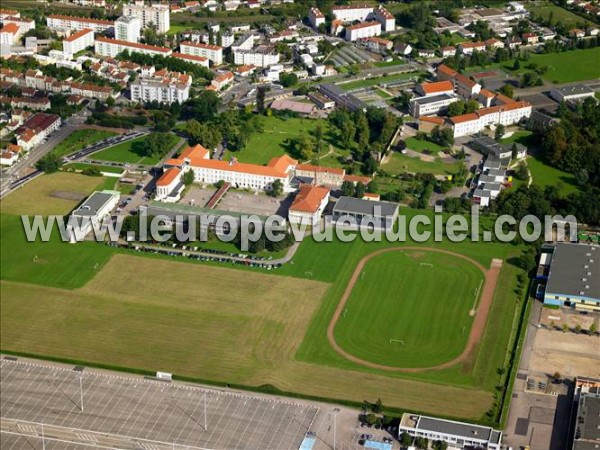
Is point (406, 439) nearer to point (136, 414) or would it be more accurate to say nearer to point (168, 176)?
point (136, 414)

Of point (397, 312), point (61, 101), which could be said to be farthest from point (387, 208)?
point (61, 101)

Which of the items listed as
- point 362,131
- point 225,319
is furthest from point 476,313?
point 362,131

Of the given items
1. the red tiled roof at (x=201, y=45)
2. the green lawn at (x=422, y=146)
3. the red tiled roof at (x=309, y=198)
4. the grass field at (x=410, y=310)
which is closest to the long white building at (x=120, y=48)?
the red tiled roof at (x=201, y=45)

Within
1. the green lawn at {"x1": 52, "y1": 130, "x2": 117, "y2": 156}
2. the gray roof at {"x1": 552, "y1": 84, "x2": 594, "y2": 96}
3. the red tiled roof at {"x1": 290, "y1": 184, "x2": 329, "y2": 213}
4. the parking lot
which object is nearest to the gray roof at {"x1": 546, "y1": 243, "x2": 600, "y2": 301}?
the red tiled roof at {"x1": 290, "y1": 184, "x2": 329, "y2": 213}

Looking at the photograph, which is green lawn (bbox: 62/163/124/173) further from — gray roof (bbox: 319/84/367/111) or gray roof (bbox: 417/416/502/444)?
gray roof (bbox: 417/416/502/444)

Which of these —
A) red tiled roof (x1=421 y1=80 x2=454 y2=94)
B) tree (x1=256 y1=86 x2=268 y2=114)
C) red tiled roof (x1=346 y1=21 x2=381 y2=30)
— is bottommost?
tree (x1=256 y1=86 x2=268 y2=114)

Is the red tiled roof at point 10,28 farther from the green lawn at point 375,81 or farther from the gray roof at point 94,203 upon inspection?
the gray roof at point 94,203

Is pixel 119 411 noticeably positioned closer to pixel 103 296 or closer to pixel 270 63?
pixel 103 296
